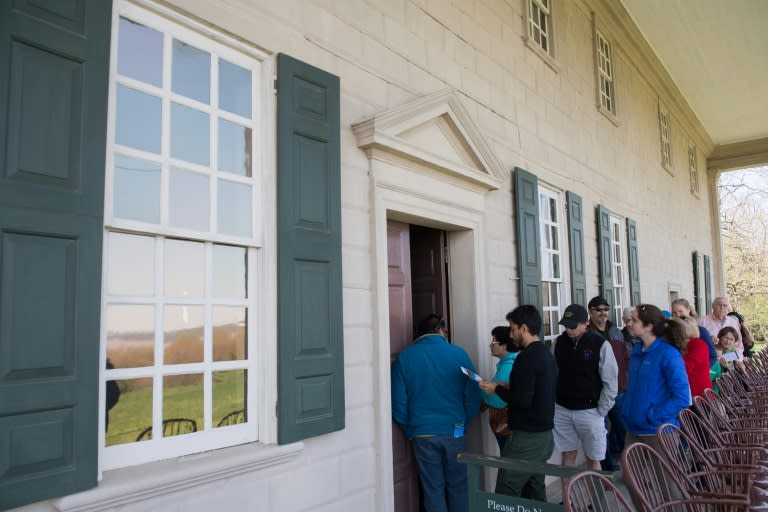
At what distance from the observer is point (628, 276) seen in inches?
394

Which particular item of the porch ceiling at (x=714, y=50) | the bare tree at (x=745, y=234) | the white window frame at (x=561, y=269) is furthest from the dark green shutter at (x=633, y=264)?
the bare tree at (x=745, y=234)

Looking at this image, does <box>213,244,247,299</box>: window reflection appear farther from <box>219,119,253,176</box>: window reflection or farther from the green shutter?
the green shutter

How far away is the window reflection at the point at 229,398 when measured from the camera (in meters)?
3.04

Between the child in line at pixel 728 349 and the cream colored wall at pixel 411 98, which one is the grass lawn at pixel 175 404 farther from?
the child in line at pixel 728 349

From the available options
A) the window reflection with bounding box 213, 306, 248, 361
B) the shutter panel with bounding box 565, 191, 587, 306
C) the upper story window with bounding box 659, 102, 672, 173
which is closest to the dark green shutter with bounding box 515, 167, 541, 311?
the shutter panel with bounding box 565, 191, 587, 306

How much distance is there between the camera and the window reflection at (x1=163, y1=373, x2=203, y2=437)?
2.80 m

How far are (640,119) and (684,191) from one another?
4628mm

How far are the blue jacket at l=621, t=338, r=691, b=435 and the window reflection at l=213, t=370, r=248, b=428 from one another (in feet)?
9.38

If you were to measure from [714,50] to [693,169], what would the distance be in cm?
529

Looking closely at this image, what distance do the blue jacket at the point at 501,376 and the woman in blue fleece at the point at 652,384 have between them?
90 cm

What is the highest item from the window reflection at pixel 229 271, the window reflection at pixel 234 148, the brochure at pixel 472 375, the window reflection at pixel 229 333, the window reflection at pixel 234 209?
the window reflection at pixel 234 148

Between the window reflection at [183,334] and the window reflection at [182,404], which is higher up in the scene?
the window reflection at [183,334]

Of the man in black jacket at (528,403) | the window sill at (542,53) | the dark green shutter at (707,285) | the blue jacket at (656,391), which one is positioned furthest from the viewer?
the dark green shutter at (707,285)

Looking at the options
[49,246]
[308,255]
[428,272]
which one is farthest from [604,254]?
[49,246]
